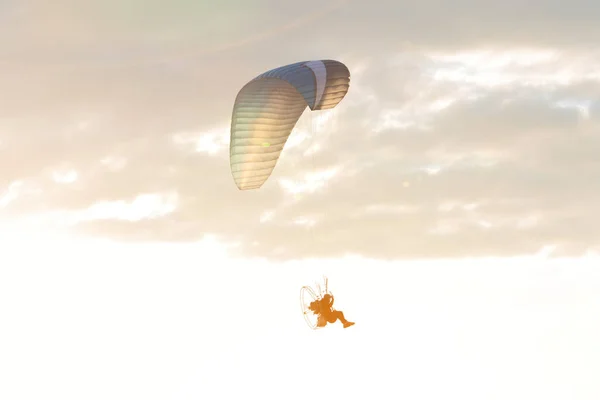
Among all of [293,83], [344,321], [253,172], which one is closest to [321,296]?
[344,321]

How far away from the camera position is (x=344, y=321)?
141 feet

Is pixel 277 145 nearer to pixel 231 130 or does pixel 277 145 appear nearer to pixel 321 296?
pixel 231 130

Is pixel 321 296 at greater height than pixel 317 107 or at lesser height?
lesser

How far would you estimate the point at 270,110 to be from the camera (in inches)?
1849

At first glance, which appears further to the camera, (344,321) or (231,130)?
(231,130)

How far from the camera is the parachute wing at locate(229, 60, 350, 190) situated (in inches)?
1842

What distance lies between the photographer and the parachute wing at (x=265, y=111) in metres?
46.8

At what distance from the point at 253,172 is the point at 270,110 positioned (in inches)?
134

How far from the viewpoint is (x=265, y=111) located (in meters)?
47.0

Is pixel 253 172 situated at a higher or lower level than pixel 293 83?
lower

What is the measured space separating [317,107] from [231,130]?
481cm

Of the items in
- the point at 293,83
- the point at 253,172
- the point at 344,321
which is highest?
the point at 293,83

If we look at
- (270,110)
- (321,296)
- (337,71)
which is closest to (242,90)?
(270,110)

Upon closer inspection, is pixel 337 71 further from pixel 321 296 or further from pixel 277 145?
pixel 321 296
